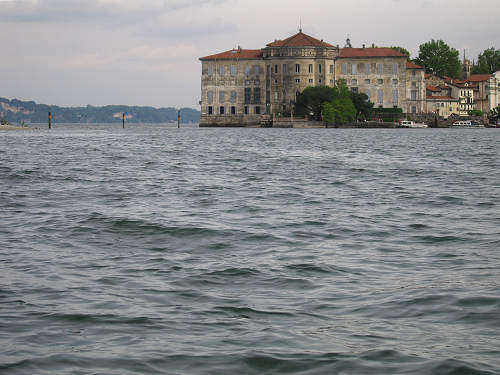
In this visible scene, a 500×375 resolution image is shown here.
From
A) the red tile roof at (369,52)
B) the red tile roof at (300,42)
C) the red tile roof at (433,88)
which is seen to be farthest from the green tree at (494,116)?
the red tile roof at (300,42)

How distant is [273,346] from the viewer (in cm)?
537

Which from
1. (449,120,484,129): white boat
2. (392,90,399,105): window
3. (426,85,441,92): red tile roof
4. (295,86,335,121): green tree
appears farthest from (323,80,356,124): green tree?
(426,85,441,92): red tile roof

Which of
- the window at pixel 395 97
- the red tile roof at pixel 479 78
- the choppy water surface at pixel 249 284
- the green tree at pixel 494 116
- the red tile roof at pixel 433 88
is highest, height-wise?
the red tile roof at pixel 479 78

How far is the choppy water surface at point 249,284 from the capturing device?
5.19m

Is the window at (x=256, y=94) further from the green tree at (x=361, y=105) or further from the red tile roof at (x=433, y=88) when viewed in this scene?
the red tile roof at (x=433, y=88)

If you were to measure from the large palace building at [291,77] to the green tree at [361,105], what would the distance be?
21.0ft

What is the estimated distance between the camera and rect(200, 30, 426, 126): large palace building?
10412 cm

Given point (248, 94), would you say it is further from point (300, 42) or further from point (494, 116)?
point (494, 116)

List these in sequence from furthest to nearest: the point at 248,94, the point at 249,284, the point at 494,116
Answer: the point at 494,116, the point at 248,94, the point at 249,284

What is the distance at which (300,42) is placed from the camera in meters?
105

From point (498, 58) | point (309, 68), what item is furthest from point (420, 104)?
point (498, 58)

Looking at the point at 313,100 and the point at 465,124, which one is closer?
the point at 313,100

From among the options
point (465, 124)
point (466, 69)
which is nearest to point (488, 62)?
point (466, 69)

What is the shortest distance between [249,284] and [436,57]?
132352 millimetres
